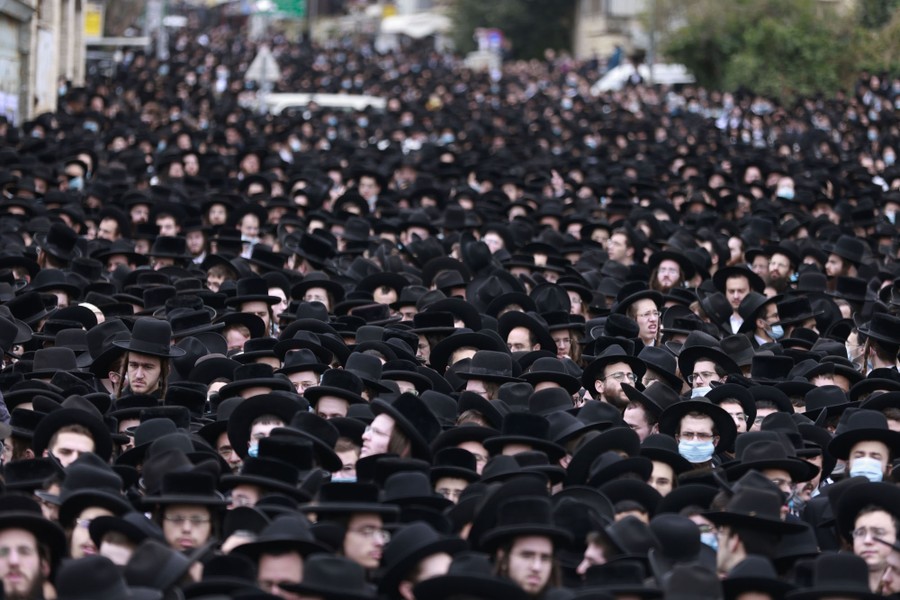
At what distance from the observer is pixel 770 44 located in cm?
4653

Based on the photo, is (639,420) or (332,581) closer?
(332,581)

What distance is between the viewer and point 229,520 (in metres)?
7.92

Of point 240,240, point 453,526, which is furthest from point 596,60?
point 453,526

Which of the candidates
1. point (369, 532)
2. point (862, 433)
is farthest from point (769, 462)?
point (369, 532)

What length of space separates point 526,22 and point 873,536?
209ft

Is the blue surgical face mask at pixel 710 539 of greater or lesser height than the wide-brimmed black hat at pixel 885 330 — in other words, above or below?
below

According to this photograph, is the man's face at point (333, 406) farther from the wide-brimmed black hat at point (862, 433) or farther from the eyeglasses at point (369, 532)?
the wide-brimmed black hat at point (862, 433)

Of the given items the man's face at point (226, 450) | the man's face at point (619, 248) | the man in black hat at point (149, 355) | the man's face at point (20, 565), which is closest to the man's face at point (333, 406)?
Result: the man's face at point (226, 450)

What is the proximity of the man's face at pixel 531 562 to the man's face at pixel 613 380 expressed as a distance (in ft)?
13.2

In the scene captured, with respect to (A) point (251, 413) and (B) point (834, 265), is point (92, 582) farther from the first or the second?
(B) point (834, 265)

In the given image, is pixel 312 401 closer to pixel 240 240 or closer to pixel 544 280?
pixel 544 280

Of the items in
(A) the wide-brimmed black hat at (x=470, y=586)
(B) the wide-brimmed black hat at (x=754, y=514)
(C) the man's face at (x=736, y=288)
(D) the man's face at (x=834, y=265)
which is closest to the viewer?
(A) the wide-brimmed black hat at (x=470, y=586)

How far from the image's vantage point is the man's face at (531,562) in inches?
292

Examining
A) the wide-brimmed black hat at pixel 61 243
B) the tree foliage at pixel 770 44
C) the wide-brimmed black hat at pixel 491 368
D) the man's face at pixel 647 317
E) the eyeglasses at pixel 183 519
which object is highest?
the tree foliage at pixel 770 44
